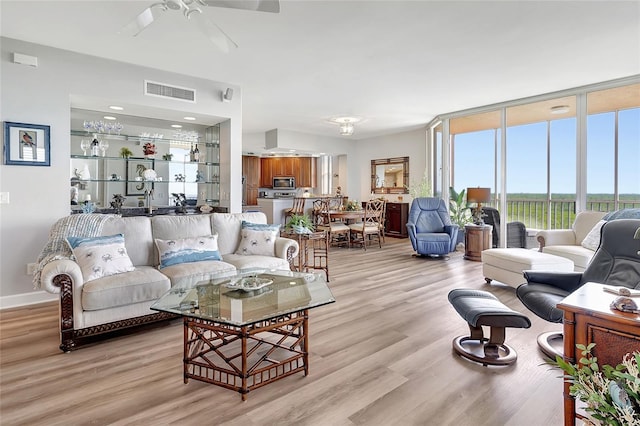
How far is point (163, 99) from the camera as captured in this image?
14.8 feet

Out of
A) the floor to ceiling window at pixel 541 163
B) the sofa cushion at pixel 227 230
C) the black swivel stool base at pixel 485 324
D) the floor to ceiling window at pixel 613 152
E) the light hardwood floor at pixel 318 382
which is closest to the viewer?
the light hardwood floor at pixel 318 382

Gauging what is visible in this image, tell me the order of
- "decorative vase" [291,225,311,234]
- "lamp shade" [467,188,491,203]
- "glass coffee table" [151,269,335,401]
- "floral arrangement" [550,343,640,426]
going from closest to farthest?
"floral arrangement" [550,343,640,426]
"glass coffee table" [151,269,335,401]
"decorative vase" [291,225,311,234]
"lamp shade" [467,188,491,203]

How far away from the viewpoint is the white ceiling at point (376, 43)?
118 inches

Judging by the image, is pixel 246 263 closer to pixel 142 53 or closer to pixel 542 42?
pixel 142 53

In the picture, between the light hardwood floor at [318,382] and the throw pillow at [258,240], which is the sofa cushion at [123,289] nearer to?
the light hardwood floor at [318,382]

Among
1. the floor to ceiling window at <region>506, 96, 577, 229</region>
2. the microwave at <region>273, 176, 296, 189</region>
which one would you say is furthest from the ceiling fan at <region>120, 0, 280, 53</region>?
the microwave at <region>273, 176, 296, 189</region>

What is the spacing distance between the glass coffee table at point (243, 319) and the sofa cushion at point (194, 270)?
0.97 feet

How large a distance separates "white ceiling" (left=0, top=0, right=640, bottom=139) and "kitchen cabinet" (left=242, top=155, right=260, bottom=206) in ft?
17.7

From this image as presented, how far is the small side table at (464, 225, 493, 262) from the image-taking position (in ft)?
19.5

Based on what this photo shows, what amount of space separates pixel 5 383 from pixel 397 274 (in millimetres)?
4212

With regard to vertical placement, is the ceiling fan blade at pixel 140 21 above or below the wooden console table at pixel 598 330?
above

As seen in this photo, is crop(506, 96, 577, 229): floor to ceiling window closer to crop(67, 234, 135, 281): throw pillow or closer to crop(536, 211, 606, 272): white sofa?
crop(536, 211, 606, 272): white sofa

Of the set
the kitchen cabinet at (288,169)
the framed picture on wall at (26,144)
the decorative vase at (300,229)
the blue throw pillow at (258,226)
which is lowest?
the decorative vase at (300,229)

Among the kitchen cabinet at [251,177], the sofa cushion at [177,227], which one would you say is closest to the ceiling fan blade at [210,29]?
the sofa cushion at [177,227]
